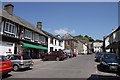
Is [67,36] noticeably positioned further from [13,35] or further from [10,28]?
[10,28]

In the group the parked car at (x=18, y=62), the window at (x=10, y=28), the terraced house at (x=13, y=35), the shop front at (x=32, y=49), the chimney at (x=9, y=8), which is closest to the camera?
the parked car at (x=18, y=62)

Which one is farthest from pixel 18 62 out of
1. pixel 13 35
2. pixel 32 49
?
pixel 32 49

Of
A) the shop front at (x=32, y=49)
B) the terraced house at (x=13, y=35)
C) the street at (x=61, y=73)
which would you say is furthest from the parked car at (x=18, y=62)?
the shop front at (x=32, y=49)

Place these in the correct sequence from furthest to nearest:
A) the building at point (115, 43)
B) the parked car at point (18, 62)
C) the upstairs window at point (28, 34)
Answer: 1. the building at point (115, 43)
2. the upstairs window at point (28, 34)
3. the parked car at point (18, 62)

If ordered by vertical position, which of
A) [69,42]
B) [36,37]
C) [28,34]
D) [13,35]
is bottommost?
[13,35]

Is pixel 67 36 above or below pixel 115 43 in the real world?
above

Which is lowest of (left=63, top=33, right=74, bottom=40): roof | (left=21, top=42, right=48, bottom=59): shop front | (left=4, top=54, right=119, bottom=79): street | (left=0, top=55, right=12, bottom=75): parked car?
(left=4, top=54, right=119, bottom=79): street

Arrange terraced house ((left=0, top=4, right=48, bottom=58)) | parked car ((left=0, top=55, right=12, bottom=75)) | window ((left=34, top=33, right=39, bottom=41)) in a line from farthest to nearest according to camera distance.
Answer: window ((left=34, top=33, right=39, bottom=41))
terraced house ((left=0, top=4, right=48, bottom=58))
parked car ((left=0, top=55, right=12, bottom=75))

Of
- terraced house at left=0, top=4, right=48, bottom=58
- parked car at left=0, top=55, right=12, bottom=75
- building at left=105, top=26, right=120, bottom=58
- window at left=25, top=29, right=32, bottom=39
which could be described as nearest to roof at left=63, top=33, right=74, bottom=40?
building at left=105, top=26, right=120, bottom=58

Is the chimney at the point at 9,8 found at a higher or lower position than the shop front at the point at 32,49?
higher

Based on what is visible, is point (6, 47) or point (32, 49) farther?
point (32, 49)

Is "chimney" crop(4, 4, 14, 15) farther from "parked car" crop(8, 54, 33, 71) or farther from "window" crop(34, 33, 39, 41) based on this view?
"parked car" crop(8, 54, 33, 71)

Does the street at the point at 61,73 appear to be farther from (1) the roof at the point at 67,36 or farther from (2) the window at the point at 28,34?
(1) the roof at the point at 67,36

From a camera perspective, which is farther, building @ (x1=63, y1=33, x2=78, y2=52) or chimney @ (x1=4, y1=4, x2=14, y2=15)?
building @ (x1=63, y1=33, x2=78, y2=52)
